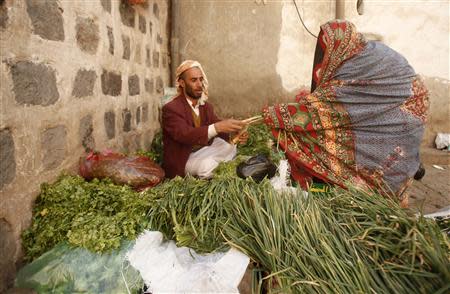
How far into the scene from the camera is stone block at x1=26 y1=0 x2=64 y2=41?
1653 mm

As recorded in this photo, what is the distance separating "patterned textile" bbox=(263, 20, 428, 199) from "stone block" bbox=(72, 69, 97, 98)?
138cm

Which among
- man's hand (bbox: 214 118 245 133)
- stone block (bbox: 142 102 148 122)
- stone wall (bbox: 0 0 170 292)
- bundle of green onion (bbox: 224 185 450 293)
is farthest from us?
stone block (bbox: 142 102 148 122)

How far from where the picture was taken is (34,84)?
1.69 meters

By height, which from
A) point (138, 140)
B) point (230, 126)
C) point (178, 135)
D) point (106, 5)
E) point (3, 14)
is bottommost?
point (138, 140)

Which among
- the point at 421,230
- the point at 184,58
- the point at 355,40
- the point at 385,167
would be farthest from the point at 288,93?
the point at 421,230

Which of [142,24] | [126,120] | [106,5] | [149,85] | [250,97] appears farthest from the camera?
[250,97]

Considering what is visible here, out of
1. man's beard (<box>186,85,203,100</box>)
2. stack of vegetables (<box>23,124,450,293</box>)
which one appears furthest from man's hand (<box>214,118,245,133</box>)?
stack of vegetables (<box>23,124,450,293</box>)

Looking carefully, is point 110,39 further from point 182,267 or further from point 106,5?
point 182,267

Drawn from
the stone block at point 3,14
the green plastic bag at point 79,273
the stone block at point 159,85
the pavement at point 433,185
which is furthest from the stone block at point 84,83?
the pavement at point 433,185

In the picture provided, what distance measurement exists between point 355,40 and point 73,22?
223cm

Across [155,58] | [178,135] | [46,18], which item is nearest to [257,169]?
[178,135]

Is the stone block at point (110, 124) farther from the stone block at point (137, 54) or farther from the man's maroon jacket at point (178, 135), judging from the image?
the stone block at point (137, 54)

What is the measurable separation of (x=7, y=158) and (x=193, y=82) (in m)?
2.06

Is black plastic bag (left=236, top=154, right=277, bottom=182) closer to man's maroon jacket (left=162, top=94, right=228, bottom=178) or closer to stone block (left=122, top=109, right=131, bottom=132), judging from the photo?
man's maroon jacket (left=162, top=94, right=228, bottom=178)
